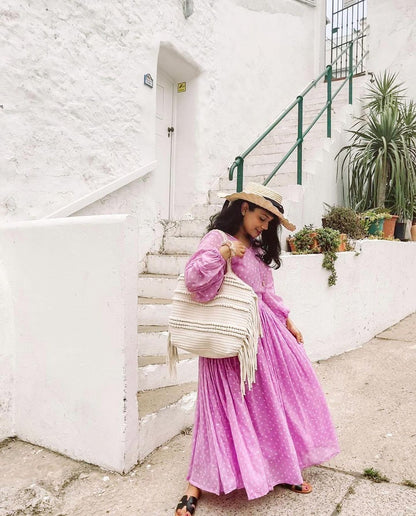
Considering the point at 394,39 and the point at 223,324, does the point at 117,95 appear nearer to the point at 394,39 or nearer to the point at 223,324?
the point at 223,324

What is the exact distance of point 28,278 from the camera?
2.97 m

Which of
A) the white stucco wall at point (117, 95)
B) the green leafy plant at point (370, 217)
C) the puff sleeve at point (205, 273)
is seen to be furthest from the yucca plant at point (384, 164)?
the puff sleeve at point (205, 273)

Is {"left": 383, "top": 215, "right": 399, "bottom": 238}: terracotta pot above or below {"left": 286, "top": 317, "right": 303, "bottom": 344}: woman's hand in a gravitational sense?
above

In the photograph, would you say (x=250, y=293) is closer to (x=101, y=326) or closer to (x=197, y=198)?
(x=101, y=326)

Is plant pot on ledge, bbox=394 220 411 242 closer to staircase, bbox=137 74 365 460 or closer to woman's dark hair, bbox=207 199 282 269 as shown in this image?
staircase, bbox=137 74 365 460

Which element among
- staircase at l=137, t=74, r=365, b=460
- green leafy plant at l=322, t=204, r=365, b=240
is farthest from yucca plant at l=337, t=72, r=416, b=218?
green leafy plant at l=322, t=204, r=365, b=240

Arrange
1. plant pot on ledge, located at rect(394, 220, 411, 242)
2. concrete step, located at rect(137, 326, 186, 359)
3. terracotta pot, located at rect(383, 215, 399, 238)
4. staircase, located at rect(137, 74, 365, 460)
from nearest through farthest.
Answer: staircase, located at rect(137, 74, 365, 460)
concrete step, located at rect(137, 326, 186, 359)
terracotta pot, located at rect(383, 215, 399, 238)
plant pot on ledge, located at rect(394, 220, 411, 242)

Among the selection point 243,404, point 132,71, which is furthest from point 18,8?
point 243,404

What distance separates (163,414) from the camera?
285 centimetres

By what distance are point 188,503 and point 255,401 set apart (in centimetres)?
58

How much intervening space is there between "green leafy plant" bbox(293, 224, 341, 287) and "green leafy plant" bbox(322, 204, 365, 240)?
807 mm

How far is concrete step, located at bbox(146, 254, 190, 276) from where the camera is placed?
4336 mm

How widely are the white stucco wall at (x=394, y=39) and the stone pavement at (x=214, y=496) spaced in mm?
7123

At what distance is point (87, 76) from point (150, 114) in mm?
909
